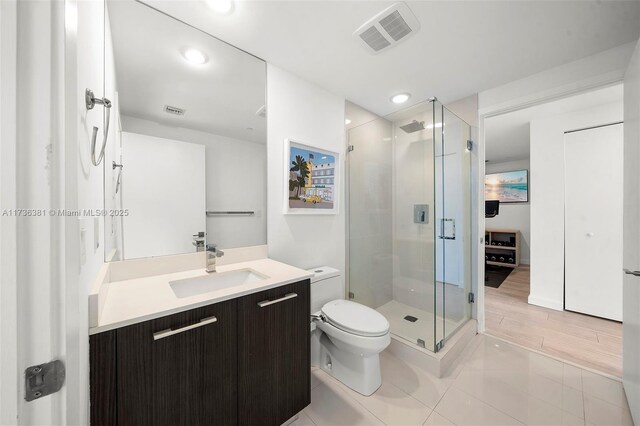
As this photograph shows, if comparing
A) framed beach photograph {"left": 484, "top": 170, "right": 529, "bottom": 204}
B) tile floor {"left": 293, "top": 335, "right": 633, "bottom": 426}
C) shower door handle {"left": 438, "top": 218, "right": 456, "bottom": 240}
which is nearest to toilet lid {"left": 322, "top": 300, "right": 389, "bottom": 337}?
tile floor {"left": 293, "top": 335, "right": 633, "bottom": 426}

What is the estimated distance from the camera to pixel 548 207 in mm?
2906

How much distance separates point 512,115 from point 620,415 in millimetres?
2890

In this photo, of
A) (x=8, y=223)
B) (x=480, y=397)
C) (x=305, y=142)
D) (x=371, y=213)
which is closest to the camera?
(x=8, y=223)

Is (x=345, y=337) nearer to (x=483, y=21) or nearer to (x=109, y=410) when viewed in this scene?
(x=109, y=410)

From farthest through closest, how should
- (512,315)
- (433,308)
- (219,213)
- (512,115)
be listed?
(512,115), (512,315), (433,308), (219,213)

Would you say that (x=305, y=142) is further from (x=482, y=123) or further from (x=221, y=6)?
(x=482, y=123)

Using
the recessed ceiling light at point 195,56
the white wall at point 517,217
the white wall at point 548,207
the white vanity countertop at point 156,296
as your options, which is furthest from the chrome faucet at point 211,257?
the white wall at point 517,217

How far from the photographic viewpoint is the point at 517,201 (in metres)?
4.95

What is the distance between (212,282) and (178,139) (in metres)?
0.89

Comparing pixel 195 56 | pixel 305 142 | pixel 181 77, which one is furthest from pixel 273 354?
pixel 195 56

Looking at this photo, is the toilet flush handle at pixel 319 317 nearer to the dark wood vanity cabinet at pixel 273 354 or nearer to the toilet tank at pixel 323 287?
the toilet tank at pixel 323 287

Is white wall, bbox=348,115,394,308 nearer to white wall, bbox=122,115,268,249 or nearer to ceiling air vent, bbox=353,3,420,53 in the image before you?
ceiling air vent, bbox=353,3,420,53

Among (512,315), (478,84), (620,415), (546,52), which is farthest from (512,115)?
(620,415)

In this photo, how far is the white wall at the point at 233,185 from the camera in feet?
5.17
